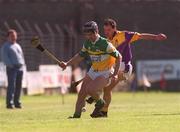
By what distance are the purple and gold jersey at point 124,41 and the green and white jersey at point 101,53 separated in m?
1.49

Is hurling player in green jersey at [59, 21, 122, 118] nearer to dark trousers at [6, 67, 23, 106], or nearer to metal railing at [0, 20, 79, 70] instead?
dark trousers at [6, 67, 23, 106]

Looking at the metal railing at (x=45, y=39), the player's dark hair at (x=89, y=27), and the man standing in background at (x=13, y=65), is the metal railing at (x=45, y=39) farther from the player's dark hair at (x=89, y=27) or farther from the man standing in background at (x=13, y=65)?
the player's dark hair at (x=89, y=27)

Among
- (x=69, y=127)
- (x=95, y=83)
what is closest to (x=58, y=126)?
(x=69, y=127)

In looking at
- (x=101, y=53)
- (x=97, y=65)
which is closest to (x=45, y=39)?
(x=97, y=65)

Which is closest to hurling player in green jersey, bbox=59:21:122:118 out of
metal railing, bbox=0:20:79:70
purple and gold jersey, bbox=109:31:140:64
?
purple and gold jersey, bbox=109:31:140:64

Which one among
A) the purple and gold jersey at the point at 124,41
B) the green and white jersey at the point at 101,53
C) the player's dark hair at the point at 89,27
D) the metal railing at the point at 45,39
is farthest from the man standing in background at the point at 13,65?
the metal railing at the point at 45,39

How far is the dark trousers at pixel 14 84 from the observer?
2339cm

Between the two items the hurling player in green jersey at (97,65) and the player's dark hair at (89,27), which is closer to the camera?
the player's dark hair at (89,27)

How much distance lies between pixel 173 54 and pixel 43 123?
28331mm

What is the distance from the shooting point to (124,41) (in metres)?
18.1

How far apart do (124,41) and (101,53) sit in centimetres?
189

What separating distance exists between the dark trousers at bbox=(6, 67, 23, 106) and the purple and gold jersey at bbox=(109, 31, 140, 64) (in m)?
5.97

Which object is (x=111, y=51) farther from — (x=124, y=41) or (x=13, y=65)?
(x=13, y=65)

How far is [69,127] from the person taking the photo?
1374cm
